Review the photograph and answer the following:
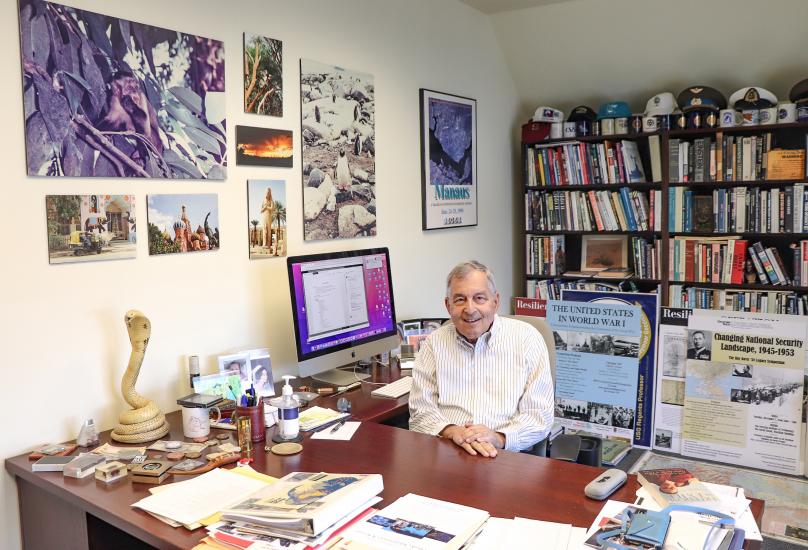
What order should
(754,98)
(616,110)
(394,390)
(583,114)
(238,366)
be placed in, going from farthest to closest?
(583,114) < (616,110) < (754,98) < (394,390) < (238,366)

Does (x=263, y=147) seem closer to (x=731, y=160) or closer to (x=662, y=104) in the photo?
(x=662, y=104)

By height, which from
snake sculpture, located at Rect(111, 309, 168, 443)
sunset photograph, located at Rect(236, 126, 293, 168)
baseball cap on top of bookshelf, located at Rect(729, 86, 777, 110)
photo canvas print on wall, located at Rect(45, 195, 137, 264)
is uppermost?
baseball cap on top of bookshelf, located at Rect(729, 86, 777, 110)

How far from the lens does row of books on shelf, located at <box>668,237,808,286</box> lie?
4070 millimetres

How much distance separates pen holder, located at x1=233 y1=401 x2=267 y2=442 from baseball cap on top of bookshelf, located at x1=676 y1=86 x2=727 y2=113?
128 inches

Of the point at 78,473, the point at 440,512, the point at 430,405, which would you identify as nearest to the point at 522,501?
the point at 440,512

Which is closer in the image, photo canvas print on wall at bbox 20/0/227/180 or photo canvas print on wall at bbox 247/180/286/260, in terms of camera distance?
photo canvas print on wall at bbox 20/0/227/180

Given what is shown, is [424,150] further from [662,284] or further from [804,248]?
[804,248]

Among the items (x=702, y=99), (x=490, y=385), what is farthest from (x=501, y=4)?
(x=490, y=385)

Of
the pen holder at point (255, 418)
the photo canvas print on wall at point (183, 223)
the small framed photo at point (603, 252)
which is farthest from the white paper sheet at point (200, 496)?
the small framed photo at point (603, 252)

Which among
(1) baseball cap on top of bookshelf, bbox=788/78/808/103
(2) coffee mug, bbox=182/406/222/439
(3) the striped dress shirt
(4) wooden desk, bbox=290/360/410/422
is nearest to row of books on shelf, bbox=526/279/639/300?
(1) baseball cap on top of bookshelf, bbox=788/78/808/103

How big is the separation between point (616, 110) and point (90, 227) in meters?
3.35

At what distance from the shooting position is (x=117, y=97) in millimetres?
2229

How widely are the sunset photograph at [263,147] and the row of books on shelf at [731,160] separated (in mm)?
2580

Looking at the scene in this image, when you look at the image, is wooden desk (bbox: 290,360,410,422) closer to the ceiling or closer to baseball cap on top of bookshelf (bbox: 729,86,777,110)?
the ceiling
